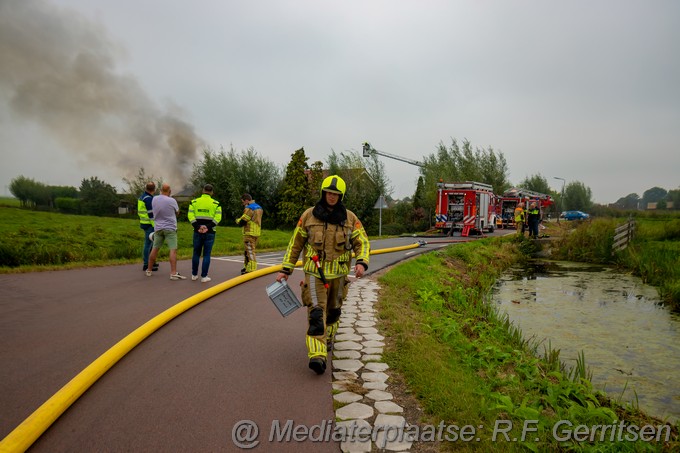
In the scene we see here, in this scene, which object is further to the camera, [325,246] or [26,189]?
[26,189]

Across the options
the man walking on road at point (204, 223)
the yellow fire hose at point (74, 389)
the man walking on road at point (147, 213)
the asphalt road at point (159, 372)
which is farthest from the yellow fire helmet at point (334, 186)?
the man walking on road at point (147, 213)

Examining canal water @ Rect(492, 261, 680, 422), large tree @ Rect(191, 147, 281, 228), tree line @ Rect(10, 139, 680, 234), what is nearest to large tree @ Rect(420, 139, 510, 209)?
tree line @ Rect(10, 139, 680, 234)

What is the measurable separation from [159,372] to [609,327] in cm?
833

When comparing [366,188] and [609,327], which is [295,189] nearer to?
[366,188]

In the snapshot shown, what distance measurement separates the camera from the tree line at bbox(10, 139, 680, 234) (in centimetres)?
3972

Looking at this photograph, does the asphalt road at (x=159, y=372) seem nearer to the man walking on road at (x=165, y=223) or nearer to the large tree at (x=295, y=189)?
the man walking on road at (x=165, y=223)

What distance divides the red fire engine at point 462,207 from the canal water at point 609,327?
990 centimetres

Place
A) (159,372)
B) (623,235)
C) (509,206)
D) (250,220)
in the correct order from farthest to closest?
(509,206)
(623,235)
(250,220)
(159,372)

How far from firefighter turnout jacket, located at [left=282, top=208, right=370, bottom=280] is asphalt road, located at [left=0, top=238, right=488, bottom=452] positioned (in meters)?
1.04

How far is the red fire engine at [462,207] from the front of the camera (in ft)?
81.4

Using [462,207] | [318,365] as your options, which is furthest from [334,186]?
[462,207]

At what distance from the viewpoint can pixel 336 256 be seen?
4.59 m

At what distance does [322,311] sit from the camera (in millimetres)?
4480

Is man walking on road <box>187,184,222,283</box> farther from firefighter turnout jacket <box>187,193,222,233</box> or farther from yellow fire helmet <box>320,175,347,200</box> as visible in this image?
yellow fire helmet <box>320,175,347,200</box>
